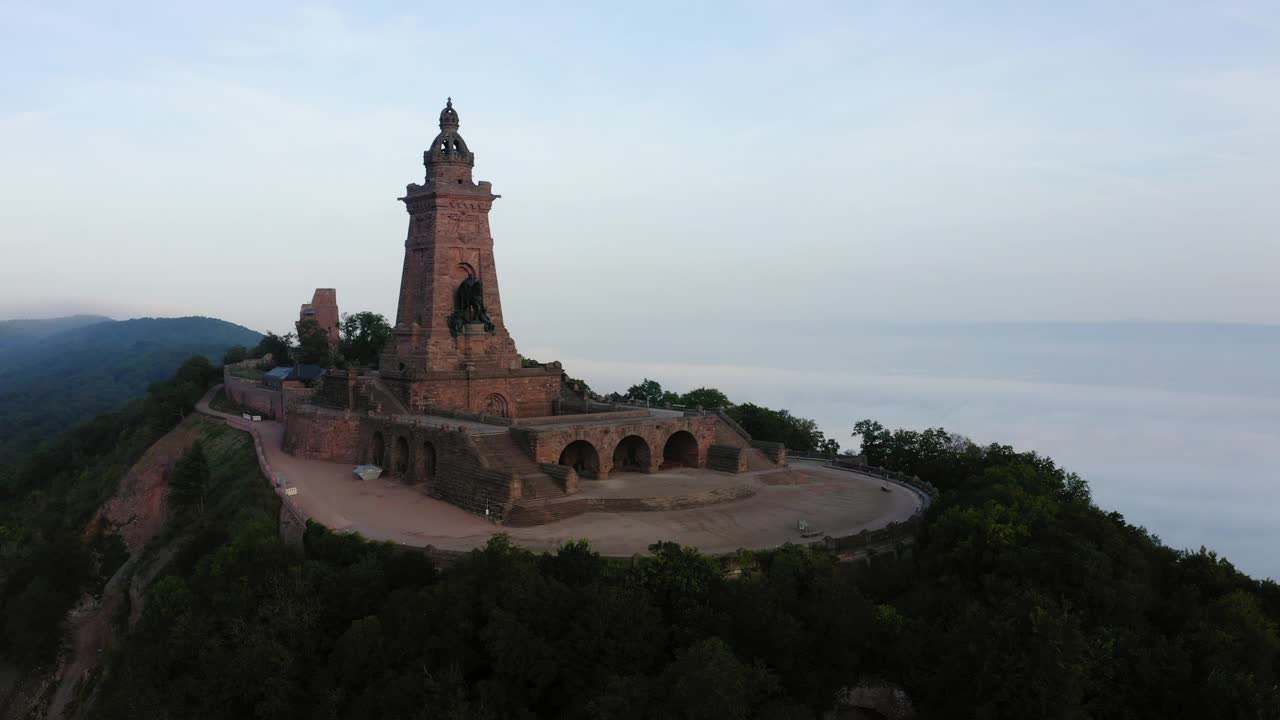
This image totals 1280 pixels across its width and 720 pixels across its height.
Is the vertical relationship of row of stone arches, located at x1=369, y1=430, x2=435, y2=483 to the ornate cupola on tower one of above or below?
below

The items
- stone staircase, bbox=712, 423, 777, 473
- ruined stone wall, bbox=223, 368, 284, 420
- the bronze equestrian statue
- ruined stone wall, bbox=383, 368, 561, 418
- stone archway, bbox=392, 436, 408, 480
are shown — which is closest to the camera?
stone archway, bbox=392, 436, 408, 480

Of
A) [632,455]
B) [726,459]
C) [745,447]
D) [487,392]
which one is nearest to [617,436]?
[632,455]

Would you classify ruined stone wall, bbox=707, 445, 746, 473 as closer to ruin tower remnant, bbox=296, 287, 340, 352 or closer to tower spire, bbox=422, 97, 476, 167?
tower spire, bbox=422, 97, 476, 167

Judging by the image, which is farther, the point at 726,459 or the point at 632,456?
the point at 632,456

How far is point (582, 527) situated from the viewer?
26.5m

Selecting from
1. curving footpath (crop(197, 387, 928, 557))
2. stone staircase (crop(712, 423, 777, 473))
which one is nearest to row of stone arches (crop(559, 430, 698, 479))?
stone staircase (crop(712, 423, 777, 473))

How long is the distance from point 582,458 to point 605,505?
564 cm

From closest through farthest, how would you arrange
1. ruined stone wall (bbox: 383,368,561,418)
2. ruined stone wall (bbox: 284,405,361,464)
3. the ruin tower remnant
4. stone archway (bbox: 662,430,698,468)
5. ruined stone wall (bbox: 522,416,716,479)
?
ruined stone wall (bbox: 522,416,716,479), stone archway (bbox: 662,430,698,468), ruined stone wall (bbox: 383,368,561,418), ruined stone wall (bbox: 284,405,361,464), the ruin tower remnant

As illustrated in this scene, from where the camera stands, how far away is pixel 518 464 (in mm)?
30469

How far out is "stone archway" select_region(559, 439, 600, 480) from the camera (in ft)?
109

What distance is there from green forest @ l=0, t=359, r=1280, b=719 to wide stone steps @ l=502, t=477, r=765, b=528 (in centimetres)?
402

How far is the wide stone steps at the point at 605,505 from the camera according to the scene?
2727 centimetres

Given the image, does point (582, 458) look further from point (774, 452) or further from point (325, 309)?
point (325, 309)

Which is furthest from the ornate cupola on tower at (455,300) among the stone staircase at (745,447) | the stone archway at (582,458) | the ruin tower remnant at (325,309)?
the ruin tower remnant at (325,309)
